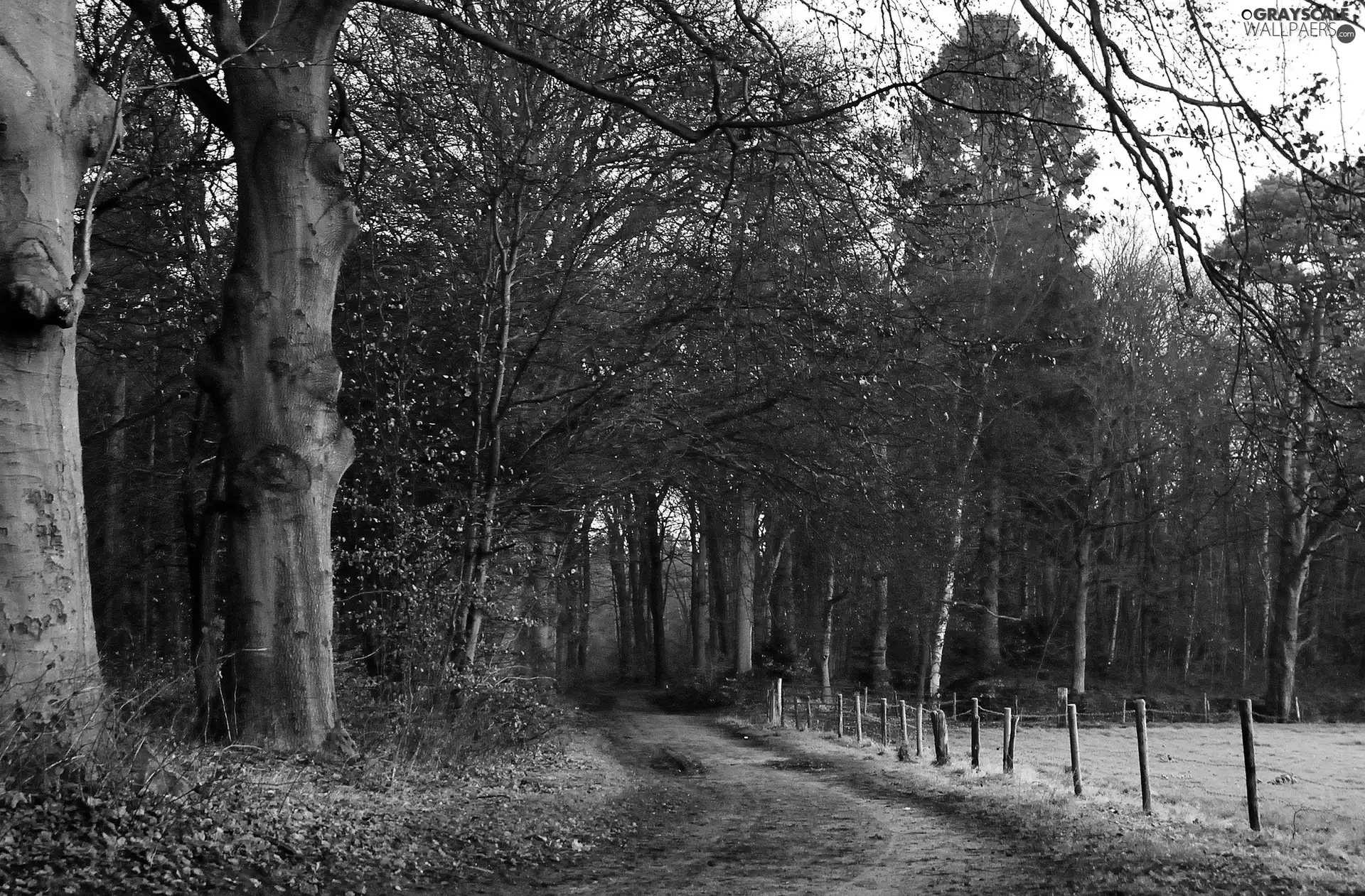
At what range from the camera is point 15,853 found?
4762mm

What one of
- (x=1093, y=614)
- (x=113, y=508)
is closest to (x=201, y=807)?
(x=113, y=508)

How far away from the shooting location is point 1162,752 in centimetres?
2177

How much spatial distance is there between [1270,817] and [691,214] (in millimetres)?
9188

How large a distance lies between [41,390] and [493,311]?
29.4 ft

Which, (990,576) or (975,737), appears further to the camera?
(990,576)

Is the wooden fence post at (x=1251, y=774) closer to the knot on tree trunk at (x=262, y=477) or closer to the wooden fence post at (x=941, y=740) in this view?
the wooden fence post at (x=941, y=740)

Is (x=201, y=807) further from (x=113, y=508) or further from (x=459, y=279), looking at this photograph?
(x=113, y=508)

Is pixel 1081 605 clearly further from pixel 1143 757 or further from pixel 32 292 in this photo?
pixel 32 292

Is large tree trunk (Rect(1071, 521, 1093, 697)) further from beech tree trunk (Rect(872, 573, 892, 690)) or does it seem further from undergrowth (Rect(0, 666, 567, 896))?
undergrowth (Rect(0, 666, 567, 896))

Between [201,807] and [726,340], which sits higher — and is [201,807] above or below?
below

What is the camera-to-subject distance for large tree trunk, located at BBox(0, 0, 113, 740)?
18.3ft

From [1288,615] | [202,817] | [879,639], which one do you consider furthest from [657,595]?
[202,817]

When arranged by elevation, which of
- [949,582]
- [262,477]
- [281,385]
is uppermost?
[281,385]

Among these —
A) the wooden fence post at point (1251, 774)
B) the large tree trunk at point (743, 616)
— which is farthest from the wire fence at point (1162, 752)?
the large tree trunk at point (743, 616)
